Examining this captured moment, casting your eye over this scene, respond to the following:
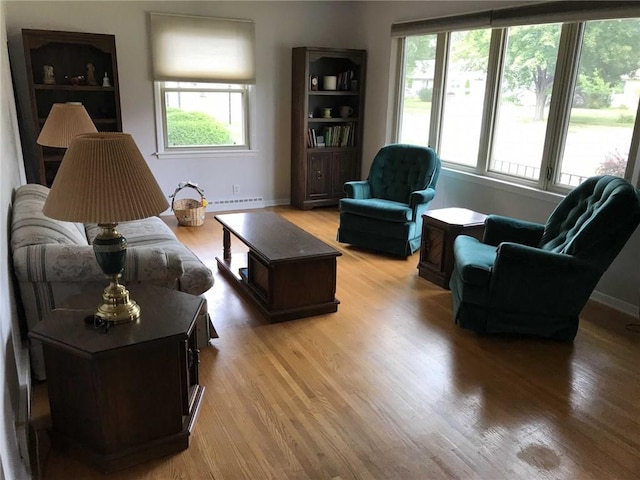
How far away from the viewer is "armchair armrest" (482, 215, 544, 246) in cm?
342

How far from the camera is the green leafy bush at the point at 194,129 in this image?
559 centimetres

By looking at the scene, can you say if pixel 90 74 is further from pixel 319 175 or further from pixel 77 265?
pixel 77 265

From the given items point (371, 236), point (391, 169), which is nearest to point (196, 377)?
point (371, 236)

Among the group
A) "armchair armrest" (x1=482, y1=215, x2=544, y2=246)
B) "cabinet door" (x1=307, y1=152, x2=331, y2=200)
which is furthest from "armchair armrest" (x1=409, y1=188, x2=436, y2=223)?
"cabinet door" (x1=307, y1=152, x2=331, y2=200)

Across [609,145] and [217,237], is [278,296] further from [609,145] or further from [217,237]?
[609,145]

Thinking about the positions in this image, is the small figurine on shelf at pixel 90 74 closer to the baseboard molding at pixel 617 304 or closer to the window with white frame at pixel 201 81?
the window with white frame at pixel 201 81

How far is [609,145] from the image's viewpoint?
11.8 ft

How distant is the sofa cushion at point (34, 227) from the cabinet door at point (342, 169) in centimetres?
356

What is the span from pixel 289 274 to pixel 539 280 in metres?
1.49

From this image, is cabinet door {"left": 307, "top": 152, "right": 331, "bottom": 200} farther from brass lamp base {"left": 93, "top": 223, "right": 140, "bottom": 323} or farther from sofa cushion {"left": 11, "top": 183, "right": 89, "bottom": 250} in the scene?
brass lamp base {"left": 93, "top": 223, "right": 140, "bottom": 323}

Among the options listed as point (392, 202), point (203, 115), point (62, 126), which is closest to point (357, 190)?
point (392, 202)

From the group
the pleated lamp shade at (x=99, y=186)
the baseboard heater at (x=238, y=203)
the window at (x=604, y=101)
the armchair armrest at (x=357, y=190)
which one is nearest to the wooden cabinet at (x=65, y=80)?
the baseboard heater at (x=238, y=203)

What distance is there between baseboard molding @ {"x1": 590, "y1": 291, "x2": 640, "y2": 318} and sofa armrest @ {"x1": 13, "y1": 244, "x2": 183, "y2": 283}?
9.83 feet

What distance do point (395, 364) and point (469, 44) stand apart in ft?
10.8
